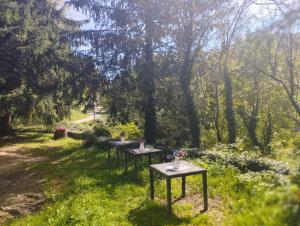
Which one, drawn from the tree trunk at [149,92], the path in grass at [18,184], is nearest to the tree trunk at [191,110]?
the tree trunk at [149,92]

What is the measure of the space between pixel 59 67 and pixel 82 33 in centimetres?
286

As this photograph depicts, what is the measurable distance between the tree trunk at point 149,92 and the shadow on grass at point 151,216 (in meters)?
8.41

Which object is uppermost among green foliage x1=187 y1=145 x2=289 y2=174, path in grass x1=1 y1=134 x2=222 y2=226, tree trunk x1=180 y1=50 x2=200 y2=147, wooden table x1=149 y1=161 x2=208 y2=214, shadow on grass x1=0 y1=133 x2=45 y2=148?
tree trunk x1=180 y1=50 x2=200 y2=147

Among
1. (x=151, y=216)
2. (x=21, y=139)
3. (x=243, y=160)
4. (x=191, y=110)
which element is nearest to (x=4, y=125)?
(x=21, y=139)

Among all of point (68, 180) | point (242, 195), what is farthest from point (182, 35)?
point (242, 195)

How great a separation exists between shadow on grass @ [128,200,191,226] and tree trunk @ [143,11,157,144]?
841cm

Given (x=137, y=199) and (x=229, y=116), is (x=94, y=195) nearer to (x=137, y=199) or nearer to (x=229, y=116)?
(x=137, y=199)

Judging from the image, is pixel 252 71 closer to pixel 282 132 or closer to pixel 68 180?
pixel 282 132

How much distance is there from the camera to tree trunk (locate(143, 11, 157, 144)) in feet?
47.7

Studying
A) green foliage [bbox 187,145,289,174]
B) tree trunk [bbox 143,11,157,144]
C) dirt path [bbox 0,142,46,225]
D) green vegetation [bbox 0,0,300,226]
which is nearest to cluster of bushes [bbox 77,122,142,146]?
green vegetation [bbox 0,0,300,226]

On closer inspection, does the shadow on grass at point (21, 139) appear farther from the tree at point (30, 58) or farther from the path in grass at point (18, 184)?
the path in grass at point (18, 184)

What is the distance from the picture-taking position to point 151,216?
5.67 metres

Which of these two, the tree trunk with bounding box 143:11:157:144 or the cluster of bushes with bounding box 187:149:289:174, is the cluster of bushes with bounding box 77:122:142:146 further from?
the cluster of bushes with bounding box 187:149:289:174

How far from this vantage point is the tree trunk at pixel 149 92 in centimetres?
1453
